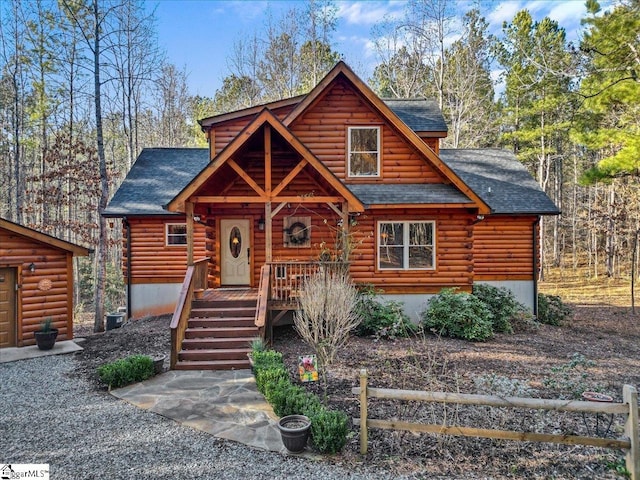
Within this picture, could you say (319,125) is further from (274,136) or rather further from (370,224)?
(370,224)

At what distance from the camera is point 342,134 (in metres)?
12.3

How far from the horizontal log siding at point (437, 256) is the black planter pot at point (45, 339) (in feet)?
26.3

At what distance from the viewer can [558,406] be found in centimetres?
436

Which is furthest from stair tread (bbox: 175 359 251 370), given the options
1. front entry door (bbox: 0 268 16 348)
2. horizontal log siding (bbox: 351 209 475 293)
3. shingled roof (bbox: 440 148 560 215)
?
shingled roof (bbox: 440 148 560 215)

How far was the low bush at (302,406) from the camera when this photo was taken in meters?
4.73

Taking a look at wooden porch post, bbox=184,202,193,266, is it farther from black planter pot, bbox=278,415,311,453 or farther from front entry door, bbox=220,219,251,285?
black planter pot, bbox=278,415,311,453

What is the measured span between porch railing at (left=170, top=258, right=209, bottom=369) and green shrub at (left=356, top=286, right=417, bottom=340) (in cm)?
415

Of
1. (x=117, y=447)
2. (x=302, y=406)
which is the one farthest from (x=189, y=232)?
(x=302, y=406)

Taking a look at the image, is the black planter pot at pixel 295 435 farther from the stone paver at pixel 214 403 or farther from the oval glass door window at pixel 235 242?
the oval glass door window at pixel 235 242

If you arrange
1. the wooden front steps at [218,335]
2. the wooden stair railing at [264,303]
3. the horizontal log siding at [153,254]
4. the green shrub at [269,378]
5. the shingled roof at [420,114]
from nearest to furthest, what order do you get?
1. the green shrub at [269,378]
2. the wooden front steps at [218,335]
3. the wooden stair railing at [264,303]
4. the shingled roof at [420,114]
5. the horizontal log siding at [153,254]

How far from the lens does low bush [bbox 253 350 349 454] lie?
15.5 ft

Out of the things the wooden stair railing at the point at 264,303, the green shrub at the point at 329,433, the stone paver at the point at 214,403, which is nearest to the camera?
the green shrub at the point at 329,433

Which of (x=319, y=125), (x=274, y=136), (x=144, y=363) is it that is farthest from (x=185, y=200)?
(x=319, y=125)

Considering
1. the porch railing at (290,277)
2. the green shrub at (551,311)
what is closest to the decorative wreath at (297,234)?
the porch railing at (290,277)
